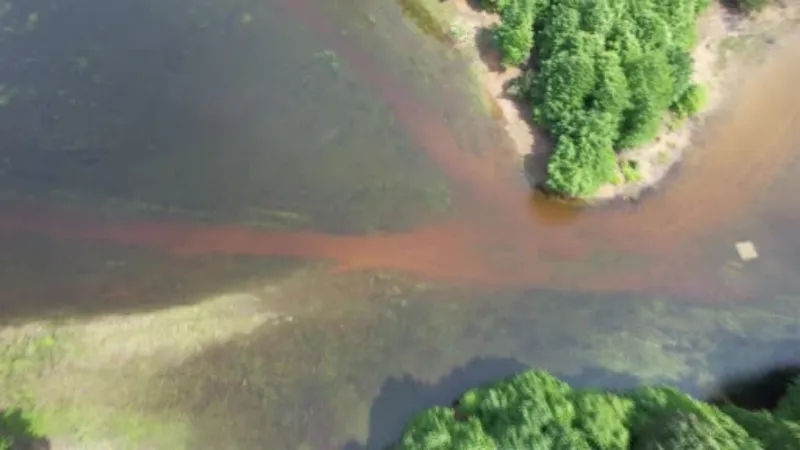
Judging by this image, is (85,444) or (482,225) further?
(482,225)

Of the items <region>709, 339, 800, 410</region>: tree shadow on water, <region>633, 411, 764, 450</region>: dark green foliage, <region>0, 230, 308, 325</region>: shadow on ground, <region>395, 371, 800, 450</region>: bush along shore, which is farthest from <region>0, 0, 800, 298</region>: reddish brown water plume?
<region>633, 411, 764, 450</region>: dark green foliage

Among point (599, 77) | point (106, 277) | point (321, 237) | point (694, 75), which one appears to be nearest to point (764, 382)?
point (599, 77)

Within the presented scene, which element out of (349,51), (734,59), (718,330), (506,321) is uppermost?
(734,59)

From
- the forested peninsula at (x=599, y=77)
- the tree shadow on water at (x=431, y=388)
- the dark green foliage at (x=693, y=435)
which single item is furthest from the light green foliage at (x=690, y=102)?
the dark green foliage at (x=693, y=435)

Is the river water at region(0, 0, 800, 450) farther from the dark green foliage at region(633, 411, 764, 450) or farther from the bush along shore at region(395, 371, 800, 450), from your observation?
the dark green foliage at region(633, 411, 764, 450)

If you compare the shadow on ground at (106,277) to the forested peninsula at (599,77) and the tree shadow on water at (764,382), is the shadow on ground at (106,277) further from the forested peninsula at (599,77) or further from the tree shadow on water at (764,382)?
the tree shadow on water at (764,382)

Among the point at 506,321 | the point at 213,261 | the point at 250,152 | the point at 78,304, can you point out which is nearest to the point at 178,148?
the point at 250,152

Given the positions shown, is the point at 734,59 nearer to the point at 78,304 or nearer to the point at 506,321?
the point at 506,321
